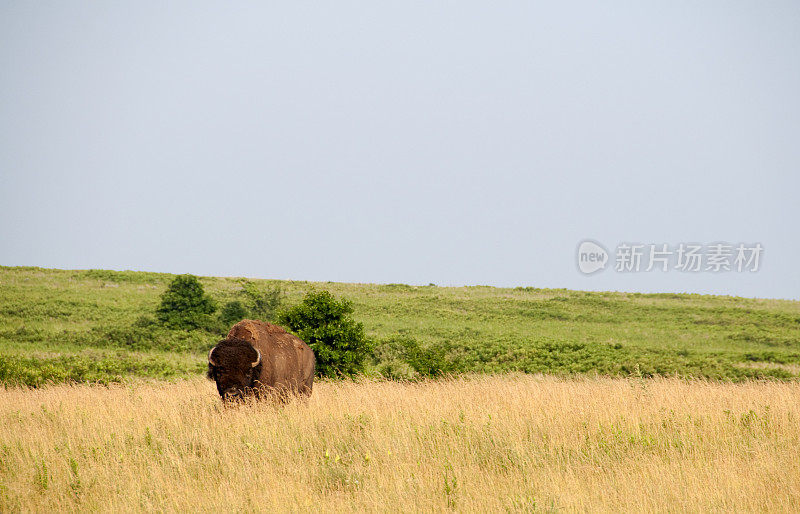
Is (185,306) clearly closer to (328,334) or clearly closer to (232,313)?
(232,313)

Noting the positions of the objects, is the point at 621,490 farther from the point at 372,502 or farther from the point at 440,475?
the point at 372,502

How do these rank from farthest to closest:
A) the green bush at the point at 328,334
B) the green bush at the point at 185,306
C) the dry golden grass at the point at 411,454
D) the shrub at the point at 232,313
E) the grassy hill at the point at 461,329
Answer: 1. the shrub at the point at 232,313
2. the green bush at the point at 185,306
3. the grassy hill at the point at 461,329
4. the green bush at the point at 328,334
5. the dry golden grass at the point at 411,454

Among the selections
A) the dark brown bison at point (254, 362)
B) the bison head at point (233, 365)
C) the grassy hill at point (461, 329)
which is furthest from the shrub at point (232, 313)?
the bison head at point (233, 365)

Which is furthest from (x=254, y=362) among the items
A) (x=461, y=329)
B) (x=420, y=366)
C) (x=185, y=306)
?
(x=461, y=329)

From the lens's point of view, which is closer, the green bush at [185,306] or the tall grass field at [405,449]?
the tall grass field at [405,449]

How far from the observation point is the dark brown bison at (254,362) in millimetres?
10977

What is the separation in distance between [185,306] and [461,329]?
18445 millimetres

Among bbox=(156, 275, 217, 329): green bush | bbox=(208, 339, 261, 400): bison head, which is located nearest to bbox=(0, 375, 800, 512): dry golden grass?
bbox=(208, 339, 261, 400): bison head

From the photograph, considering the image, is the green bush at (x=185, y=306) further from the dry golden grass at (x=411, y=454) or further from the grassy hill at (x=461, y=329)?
the dry golden grass at (x=411, y=454)

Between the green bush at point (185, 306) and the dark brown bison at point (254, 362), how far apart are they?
27.8 m

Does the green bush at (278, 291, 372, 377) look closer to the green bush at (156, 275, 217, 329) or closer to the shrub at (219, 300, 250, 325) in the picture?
the green bush at (156, 275, 217, 329)

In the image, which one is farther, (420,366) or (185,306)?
(185,306)

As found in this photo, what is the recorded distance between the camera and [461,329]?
40562 millimetres

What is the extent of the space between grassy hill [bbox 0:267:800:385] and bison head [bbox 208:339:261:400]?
1178cm
